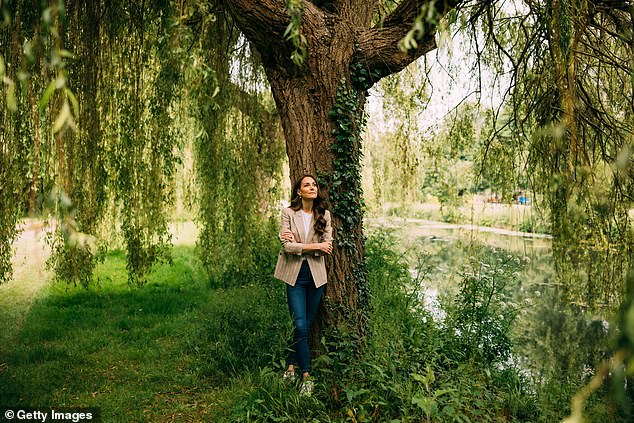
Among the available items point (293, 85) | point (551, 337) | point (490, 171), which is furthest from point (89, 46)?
point (551, 337)

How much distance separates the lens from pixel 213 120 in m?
5.59

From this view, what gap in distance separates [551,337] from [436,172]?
247cm

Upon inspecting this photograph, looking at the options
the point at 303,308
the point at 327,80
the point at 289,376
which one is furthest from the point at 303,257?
the point at 327,80

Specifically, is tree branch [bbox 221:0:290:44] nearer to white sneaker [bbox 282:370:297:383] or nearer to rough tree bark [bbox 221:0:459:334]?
rough tree bark [bbox 221:0:459:334]

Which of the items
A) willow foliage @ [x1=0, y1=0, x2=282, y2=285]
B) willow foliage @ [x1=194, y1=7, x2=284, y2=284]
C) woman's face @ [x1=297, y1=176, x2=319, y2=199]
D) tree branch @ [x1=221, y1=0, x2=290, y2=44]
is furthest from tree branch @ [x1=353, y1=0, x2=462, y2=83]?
willow foliage @ [x1=194, y1=7, x2=284, y2=284]

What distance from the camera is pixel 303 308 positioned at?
12.6 ft

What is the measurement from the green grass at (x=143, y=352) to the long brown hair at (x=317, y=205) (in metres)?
0.97

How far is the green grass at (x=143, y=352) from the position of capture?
405cm

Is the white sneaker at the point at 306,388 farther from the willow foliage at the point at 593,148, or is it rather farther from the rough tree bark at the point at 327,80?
the willow foliage at the point at 593,148

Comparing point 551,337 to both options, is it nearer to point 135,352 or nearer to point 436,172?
point 436,172

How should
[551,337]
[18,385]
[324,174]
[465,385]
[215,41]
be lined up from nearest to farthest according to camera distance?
[465,385], [324,174], [18,385], [215,41], [551,337]

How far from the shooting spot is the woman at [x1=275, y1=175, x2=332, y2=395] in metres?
3.78

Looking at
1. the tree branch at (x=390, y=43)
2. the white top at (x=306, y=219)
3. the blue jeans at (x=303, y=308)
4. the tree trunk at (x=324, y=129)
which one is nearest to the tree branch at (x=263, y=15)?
the tree trunk at (x=324, y=129)

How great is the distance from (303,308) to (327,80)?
1.75m
